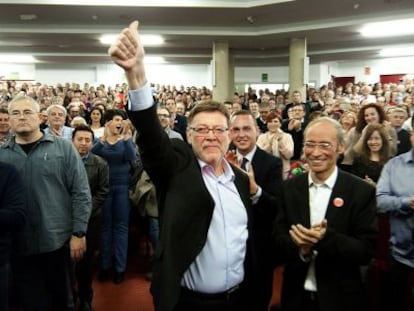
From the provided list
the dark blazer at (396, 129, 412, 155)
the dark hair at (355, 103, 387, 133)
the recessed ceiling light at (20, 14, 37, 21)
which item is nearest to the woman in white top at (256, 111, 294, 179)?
the dark hair at (355, 103, 387, 133)

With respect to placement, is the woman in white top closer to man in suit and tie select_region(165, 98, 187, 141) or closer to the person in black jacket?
man in suit and tie select_region(165, 98, 187, 141)

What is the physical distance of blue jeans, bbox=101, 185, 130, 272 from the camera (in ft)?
12.0

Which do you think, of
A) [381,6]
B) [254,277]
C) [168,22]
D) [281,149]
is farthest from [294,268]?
[168,22]

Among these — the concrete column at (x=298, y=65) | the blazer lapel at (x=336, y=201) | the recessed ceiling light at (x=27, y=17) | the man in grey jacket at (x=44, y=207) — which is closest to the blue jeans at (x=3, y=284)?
the man in grey jacket at (x=44, y=207)

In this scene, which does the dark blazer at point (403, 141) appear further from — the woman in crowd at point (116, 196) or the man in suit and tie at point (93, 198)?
the man in suit and tie at point (93, 198)

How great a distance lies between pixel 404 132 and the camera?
4.57m

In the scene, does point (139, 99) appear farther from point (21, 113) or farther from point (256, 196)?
point (21, 113)

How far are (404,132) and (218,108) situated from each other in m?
3.69

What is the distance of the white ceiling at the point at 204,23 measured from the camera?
25.0 feet

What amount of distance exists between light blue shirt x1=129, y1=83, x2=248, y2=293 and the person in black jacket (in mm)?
1019

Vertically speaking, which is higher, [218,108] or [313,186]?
[218,108]

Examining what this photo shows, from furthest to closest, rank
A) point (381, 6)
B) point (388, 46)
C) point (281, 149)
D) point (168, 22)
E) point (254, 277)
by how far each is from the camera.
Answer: point (388, 46) → point (168, 22) → point (381, 6) → point (281, 149) → point (254, 277)

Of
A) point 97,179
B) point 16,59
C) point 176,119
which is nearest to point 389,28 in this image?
point 176,119

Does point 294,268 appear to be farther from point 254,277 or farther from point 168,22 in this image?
point 168,22
